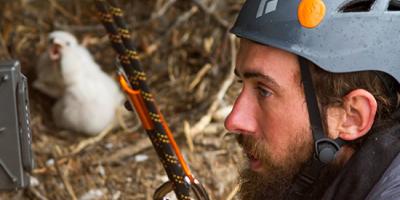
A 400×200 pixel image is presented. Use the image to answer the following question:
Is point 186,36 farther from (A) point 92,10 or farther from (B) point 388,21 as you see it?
(B) point 388,21

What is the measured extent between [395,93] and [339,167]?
241 mm

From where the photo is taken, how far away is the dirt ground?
368 centimetres

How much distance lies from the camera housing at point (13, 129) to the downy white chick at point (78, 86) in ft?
8.57

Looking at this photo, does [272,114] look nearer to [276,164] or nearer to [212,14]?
[276,164]

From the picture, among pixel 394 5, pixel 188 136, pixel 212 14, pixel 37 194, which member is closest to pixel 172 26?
pixel 212 14

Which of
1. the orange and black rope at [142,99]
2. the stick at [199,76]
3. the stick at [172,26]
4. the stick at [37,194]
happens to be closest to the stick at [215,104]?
the stick at [199,76]

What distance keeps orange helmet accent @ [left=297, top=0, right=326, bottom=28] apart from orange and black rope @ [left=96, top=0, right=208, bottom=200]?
73cm

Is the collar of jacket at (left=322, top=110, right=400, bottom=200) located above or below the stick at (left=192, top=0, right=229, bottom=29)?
above

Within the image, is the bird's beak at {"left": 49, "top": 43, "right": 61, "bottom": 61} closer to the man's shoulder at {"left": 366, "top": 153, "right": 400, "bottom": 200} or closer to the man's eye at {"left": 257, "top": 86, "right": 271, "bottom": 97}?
the man's eye at {"left": 257, "top": 86, "right": 271, "bottom": 97}

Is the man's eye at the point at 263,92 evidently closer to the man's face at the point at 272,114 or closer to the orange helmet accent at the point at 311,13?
the man's face at the point at 272,114

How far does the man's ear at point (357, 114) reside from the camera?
179 centimetres

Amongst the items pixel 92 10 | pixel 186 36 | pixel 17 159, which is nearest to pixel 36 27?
pixel 92 10

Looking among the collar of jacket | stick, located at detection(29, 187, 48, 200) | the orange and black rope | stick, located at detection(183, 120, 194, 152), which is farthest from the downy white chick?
the collar of jacket

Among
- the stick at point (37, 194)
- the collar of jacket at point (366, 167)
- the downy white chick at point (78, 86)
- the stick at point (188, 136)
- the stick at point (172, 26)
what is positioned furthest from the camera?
the stick at point (172, 26)
